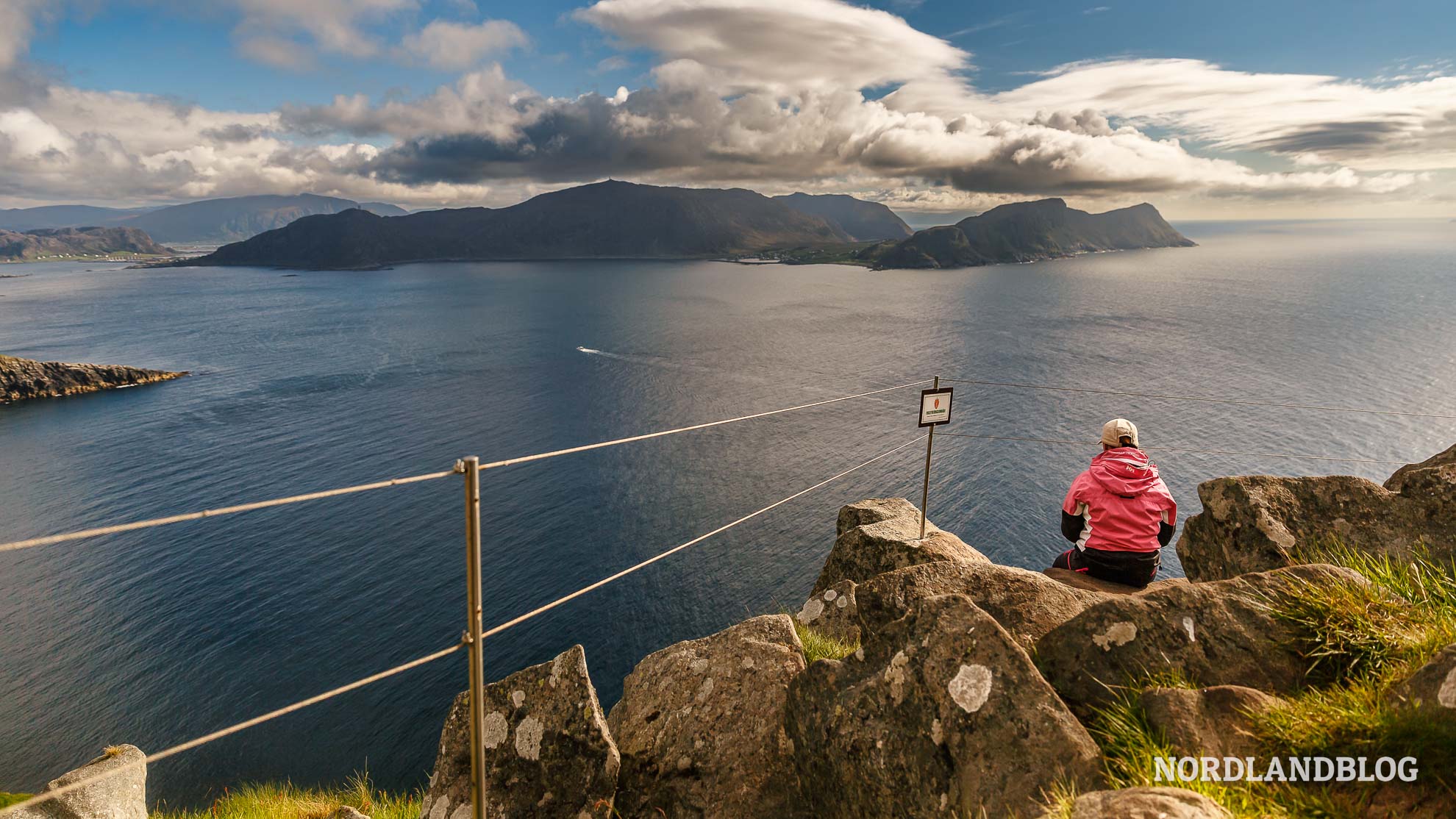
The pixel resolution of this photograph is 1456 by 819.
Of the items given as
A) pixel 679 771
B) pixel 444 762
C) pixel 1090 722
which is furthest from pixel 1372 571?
pixel 444 762

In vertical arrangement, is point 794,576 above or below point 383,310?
below

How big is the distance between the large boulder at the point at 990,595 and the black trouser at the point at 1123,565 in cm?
110

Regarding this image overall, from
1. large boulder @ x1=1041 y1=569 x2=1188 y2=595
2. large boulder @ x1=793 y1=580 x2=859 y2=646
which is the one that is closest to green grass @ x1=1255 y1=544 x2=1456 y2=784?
large boulder @ x1=1041 y1=569 x2=1188 y2=595

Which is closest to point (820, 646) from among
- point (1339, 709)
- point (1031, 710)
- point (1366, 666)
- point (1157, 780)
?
point (1031, 710)

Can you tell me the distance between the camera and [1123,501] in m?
8.92

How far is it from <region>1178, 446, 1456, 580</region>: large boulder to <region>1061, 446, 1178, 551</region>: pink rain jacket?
51.4 inches

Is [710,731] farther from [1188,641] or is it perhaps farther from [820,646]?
[1188,641]

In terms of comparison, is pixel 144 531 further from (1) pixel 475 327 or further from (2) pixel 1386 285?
(2) pixel 1386 285

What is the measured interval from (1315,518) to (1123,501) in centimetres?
371

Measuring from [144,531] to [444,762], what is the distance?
5998 centimetres

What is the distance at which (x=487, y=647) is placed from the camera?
36.1 meters

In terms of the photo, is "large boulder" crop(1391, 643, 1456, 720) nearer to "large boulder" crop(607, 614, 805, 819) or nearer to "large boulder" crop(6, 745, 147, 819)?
"large boulder" crop(607, 614, 805, 819)

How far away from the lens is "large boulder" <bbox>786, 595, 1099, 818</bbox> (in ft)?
17.8

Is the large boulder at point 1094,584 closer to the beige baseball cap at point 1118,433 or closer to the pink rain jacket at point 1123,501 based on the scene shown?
the pink rain jacket at point 1123,501
